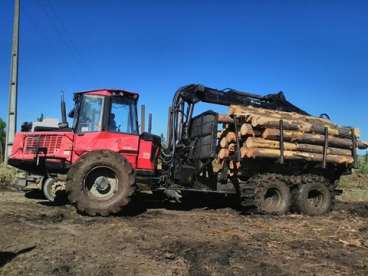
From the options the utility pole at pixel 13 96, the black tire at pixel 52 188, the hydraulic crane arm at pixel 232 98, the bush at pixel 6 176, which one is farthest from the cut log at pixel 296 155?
the utility pole at pixel 13 96

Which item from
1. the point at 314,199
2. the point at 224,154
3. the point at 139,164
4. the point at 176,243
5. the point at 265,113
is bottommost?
the point at 176,243

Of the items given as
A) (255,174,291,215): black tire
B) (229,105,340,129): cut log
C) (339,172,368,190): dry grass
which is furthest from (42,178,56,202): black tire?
(339,172,368,190): dry grass

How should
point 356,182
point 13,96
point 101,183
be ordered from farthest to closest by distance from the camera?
point 356,182 < point 13,96 < point 101,183

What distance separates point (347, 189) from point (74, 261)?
17.1 meters

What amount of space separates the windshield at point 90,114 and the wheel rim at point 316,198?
5769 millimetres

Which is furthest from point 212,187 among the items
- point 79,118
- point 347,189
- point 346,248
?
point 347,189

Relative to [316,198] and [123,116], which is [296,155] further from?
[123,116]

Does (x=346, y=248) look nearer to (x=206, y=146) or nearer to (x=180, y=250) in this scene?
(x=180, y=250)

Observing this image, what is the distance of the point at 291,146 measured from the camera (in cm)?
1270

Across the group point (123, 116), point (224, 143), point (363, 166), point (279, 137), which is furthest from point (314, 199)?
point (363, 166)

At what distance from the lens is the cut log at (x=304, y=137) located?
1235 centimetres

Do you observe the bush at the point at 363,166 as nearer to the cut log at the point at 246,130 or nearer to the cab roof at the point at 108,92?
the cut log at the point at 246,130

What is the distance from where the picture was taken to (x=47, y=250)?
7598 millimetres

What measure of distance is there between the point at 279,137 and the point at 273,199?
5.19 ft
